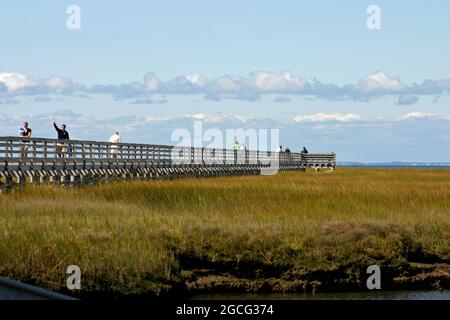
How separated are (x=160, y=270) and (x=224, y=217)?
5.20m

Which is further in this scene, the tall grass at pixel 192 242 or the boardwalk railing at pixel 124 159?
the boardwalk railing at pixel 124 159

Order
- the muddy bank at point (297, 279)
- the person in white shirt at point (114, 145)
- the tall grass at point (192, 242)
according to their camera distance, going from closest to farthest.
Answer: the tall grass at point (192, 242) → the muddy bank at point (297, 279) → the person in white shirt at point (114, 145)

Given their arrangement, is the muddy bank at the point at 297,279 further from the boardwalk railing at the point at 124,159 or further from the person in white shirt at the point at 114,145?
the person in white shirt at the point at 114,145

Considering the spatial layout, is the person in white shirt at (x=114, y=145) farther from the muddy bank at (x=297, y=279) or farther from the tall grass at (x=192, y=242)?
the muddy bank at (x=297, y=279)

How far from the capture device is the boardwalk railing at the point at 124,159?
31475mm

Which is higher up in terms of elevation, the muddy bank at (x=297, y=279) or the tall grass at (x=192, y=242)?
the tall grass at (x=192, y=242)

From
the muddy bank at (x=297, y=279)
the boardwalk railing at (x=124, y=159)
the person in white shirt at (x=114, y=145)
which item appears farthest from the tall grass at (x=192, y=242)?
the person in white shirt at (x=114, y=145)

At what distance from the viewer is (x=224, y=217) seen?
1930 cm

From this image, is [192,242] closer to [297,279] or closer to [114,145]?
[297,279]

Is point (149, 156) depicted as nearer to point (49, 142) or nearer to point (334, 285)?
point (49, 142)

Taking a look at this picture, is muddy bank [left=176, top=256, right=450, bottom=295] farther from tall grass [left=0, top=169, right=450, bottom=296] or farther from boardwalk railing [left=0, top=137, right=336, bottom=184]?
boardwalk railing [left=0, top=137, right=336, bottom=184]

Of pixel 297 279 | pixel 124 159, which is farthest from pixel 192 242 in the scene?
pixel 124 159

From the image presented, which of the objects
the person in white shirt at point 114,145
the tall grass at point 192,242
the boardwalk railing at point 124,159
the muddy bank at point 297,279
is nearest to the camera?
the tall grass at point 192,242
